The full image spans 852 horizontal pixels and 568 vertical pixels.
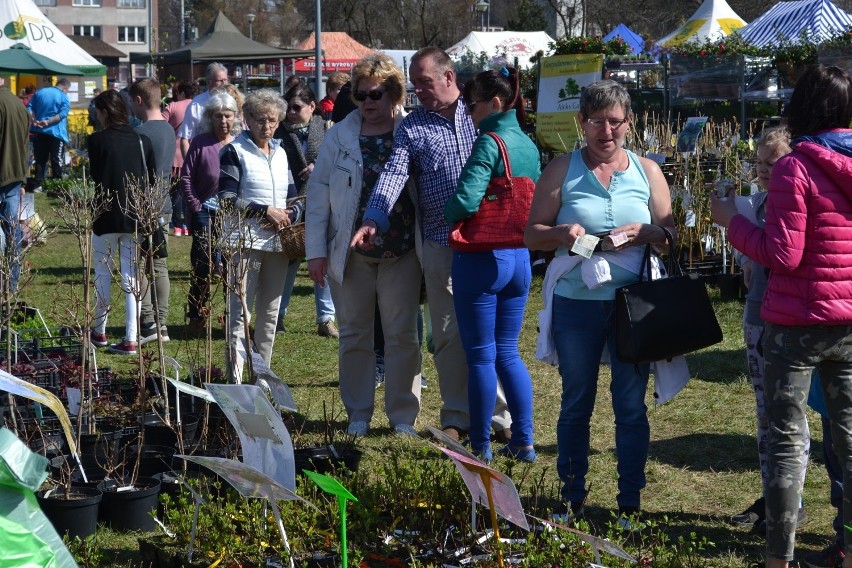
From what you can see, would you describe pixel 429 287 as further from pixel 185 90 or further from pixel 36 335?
pixel 185 90

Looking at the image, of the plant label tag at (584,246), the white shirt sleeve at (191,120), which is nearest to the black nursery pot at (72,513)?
the plant label tag at (584,246)

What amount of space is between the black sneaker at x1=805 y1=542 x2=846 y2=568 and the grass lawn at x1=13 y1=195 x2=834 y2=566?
160mm

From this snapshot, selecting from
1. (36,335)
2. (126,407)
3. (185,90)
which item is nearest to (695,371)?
(126,407)

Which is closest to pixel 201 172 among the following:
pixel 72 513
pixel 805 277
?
pixel 72 513

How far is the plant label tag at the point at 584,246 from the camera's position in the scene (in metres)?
3.71

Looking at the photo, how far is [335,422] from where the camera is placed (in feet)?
18.6

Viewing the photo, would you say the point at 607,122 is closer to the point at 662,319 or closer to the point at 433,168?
the point at 662,319

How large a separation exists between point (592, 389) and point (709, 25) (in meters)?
24.0

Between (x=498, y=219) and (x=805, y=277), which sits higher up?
(x=498, y=219)

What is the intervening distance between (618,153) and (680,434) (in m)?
2.06

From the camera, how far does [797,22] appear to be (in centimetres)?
2219

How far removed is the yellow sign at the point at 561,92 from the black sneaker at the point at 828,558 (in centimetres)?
890

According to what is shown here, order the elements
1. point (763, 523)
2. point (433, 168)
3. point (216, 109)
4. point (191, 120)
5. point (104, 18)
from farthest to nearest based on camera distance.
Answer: point (104, 18) → point (191, 120) → point (216, 109) → point (433, 168) → point (763, 523)

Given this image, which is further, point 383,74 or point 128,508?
point 383,74
